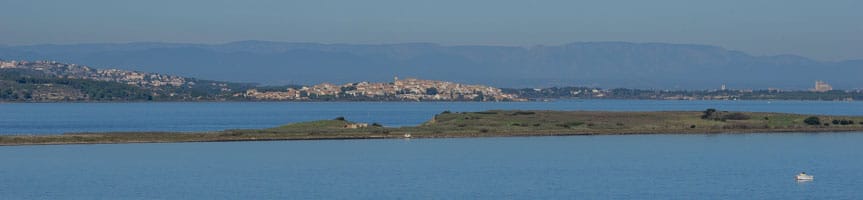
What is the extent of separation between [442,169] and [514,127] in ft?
112

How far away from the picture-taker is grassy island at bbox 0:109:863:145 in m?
76.6

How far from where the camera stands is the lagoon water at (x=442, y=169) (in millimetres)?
44625

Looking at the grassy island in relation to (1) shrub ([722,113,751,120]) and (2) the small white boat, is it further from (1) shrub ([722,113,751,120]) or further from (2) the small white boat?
(2) the small white boat

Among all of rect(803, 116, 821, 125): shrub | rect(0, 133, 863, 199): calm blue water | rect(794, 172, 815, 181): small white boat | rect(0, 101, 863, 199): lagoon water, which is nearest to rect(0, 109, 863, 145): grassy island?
rect(803, 116, 821, 125): shrub

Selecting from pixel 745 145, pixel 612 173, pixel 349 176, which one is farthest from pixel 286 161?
pixel 745 145

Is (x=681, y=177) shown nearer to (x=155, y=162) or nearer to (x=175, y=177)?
(x=175, y=177)

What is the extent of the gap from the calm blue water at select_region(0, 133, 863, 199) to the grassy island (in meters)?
3.80

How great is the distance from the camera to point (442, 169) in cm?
5441

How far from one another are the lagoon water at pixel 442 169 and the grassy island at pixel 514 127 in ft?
11.6

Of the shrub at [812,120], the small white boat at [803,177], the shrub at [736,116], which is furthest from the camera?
the shrub at [736,116]

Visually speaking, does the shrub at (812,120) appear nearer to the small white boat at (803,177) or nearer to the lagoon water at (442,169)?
the lagoon water at (442,169)

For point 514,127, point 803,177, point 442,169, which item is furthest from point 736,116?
point 803,177

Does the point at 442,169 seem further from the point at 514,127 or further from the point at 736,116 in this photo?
the point at 736,116

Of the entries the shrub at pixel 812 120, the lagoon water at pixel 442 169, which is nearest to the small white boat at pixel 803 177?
the lagoon water at pixel 442 169
